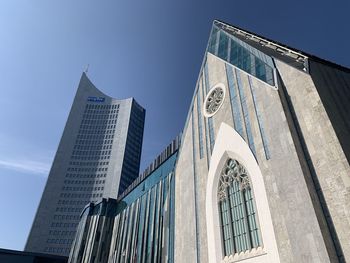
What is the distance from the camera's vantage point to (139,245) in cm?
3834

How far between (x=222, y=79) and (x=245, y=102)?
641cm

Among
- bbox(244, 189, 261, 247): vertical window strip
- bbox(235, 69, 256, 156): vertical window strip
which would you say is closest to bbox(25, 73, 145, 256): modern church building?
bbox(235, 69, 256, 156): vertical window strip

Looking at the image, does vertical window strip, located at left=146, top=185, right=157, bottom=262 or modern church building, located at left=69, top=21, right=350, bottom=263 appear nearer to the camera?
modern church building, located at left=69, top=21, right=350, bottom=263

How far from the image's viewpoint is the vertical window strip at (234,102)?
22.1 metres

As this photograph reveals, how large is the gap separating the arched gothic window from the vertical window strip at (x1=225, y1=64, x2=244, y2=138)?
10.3ft

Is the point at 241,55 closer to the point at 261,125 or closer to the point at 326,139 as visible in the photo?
the point at 261,125

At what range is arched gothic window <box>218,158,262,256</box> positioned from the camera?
18438mm

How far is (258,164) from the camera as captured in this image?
18641 millimetres

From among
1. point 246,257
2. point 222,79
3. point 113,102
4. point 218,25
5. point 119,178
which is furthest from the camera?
point 113,102

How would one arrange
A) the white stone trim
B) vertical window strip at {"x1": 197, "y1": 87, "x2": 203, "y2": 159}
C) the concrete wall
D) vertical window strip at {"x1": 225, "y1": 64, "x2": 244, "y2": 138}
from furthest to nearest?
vertical window strip at {"x1": 197, "y1": 87, "x2": 203, "y2": 159}, vertical window strip at {"x1": 225, "y1": 64, "x2": 244, "y2": 138}, the white stone trim, the concrete wall

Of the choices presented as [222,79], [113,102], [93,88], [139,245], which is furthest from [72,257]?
[93,88]

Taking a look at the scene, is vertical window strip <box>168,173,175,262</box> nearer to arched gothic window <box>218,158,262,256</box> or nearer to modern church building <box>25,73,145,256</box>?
arched gothic window <box>218,158,262,256</box>

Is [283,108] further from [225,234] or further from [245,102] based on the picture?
[225,234]

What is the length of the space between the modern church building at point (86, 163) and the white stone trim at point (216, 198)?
101546 millimetres
